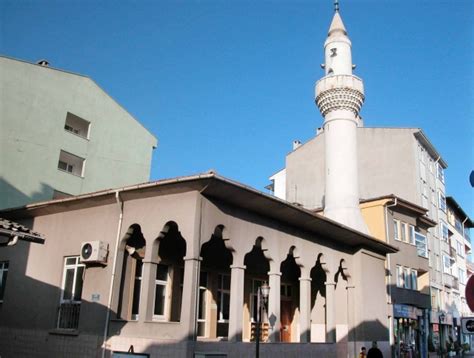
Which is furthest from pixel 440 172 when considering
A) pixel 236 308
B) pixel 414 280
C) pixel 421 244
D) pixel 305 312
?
pixel 236 308

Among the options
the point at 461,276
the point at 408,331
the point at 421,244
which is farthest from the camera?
the point at 461,276

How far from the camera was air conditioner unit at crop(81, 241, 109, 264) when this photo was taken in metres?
13.6

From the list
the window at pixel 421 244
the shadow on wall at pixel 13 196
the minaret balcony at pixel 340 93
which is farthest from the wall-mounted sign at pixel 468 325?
the window at pixel 421 244

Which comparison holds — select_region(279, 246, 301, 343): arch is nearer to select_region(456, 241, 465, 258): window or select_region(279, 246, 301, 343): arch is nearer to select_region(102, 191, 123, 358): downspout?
select_region(102, 191, 123, 358): downspout

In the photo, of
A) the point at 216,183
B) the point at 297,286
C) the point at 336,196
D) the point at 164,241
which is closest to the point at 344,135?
the point at 336,196

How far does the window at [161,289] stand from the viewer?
15.4m

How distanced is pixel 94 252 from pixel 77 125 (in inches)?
726

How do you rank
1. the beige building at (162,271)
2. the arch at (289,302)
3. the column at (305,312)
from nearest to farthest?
the beige building at (162,271) → the column at (305,312) → the arch at (289,302)

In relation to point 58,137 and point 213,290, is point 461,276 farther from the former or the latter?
point 58,137

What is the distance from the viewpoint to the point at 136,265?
14680mm

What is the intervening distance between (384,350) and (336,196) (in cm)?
782

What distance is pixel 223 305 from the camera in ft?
59.9

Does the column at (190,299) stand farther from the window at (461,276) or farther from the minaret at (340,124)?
the window at (461,276)

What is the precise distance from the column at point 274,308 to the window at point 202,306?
10.8 feet
